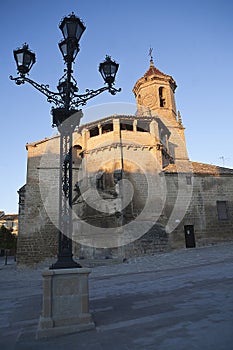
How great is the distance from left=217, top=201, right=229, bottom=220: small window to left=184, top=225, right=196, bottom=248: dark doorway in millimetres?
2416

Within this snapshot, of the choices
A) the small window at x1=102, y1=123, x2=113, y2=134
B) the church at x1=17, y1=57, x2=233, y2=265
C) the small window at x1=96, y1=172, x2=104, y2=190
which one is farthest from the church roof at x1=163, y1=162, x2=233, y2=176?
the small window at x1=102, y1=123, x2=113, y2=134

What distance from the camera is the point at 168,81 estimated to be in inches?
950

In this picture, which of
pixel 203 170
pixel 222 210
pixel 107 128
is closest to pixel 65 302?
pixel 222 210

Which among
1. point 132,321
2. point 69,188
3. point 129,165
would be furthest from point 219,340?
point 129,165

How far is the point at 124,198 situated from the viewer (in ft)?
54.0

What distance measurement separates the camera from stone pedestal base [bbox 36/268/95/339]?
11.5ft

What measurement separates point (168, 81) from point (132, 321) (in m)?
24.0

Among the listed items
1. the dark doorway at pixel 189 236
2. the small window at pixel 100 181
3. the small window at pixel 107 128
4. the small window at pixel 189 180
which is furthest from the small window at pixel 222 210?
the small window at pixel 107 128

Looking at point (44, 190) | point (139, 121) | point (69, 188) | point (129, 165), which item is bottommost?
point (69, 188)

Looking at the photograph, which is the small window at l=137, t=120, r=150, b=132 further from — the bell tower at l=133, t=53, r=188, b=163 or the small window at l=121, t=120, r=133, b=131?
the bell tower at l=133, t=53, r=188, b=163

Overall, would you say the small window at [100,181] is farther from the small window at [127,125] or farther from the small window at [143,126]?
the small window at [143,126]

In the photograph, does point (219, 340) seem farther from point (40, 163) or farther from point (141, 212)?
point (40, 163)

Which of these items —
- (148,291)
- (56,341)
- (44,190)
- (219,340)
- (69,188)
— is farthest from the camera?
(44,190)

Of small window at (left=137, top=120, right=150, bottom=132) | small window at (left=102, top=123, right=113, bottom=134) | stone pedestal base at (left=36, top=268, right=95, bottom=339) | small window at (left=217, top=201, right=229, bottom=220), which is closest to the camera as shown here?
stone pedestal base at (left=36, top=268, right=95, bottom=339)
